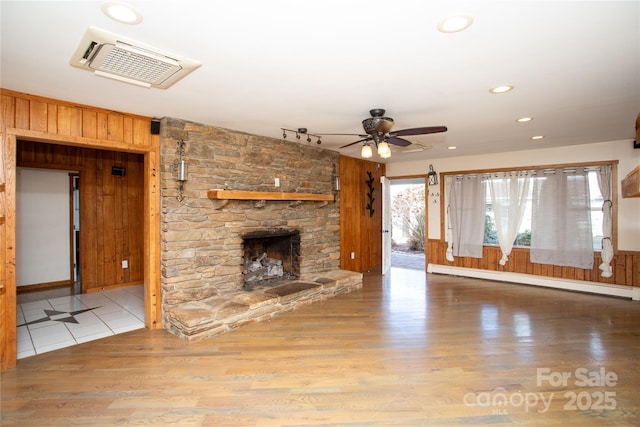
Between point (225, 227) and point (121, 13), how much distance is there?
2.66m

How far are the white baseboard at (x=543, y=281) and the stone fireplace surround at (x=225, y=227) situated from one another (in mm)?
2369

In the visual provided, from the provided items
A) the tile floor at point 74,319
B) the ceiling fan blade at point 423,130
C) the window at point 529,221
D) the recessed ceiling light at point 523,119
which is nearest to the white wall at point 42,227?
the tile floor at point 74,319

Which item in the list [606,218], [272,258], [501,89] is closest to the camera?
[501,89]

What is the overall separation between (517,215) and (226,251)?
16.3 ft

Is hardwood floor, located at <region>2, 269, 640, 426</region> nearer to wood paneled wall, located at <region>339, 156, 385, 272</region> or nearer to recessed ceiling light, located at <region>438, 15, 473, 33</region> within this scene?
wood paneled wall, located at <region>339, 156, 385, 272</region>

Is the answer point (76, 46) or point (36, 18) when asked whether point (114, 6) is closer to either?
point (36, 18)

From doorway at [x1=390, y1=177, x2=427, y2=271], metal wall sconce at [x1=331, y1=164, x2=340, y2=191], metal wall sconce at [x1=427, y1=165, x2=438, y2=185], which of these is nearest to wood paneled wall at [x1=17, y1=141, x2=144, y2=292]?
metal wall sconce at [x1=331, y1=164, x2=340, y2=191]

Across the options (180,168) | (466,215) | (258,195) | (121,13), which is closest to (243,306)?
(258,195)

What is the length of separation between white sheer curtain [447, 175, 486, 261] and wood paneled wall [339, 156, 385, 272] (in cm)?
148

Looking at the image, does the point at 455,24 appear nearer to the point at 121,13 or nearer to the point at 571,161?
the point at 121,13

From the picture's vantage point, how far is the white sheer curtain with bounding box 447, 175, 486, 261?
599 centimetres

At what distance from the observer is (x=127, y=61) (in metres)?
2.10

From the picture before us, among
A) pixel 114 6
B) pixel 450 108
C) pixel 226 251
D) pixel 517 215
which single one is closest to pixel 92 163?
pixel 226 251

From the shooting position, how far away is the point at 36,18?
1.67 m
